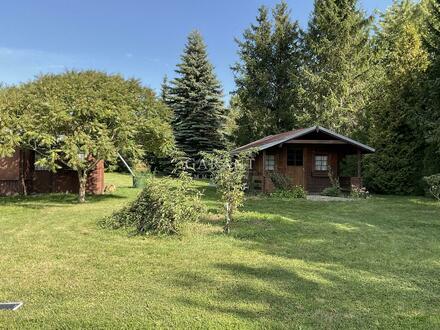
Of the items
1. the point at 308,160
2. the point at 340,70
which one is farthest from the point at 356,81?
the point at 308,160

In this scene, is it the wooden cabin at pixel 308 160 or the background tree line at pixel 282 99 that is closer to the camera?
the background tree line at pixel 282 99

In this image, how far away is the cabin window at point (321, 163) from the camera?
18.5m

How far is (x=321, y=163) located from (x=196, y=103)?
14.5 metres

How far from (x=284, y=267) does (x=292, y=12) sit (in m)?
29.1

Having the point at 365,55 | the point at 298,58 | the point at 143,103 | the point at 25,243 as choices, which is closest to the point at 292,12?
the point at 298,58

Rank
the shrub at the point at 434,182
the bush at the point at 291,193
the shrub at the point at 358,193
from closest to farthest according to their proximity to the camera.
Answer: the shrub at the point at 434,182 → the bush at the point at 291,193 → the shrub at the point at 358,193

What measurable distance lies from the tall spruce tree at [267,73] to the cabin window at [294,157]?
1066cm

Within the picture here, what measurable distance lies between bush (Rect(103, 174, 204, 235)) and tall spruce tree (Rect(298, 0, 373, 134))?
19.3 meters

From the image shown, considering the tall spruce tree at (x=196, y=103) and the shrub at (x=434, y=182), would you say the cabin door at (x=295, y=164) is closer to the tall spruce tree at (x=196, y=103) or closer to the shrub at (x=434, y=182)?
the shrub at (x=434, y=182)

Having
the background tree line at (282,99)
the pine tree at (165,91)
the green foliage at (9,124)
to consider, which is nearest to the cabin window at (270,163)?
the background tree line at (282,99)

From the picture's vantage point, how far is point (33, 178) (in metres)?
16.8

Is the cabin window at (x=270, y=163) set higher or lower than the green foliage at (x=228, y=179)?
higher

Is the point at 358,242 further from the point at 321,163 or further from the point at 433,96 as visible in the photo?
the point at 433,96

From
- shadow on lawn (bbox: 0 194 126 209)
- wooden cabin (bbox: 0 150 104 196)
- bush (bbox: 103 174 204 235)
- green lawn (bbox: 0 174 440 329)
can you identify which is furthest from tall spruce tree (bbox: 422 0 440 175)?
wooden cabin (bbox: 0 150 104 196)
